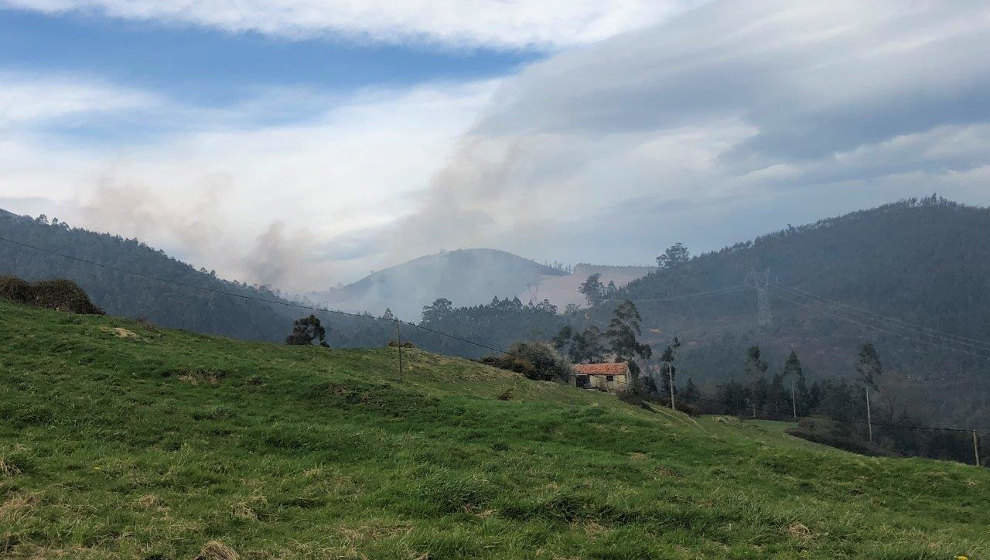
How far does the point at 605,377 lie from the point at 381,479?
331ft

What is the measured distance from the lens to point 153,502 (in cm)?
1115

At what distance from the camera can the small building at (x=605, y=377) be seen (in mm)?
109438

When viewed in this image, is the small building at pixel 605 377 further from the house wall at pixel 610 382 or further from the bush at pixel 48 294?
the bush at pixel 48 294

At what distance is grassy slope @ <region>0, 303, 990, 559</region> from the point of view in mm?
9984

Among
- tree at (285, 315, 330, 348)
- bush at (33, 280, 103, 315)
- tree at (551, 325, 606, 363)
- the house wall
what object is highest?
bush at (33, 280, 103, 315)

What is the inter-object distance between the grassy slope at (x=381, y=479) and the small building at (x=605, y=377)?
81.9m

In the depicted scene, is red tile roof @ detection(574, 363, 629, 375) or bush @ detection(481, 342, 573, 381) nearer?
bush @ detection(481, 342, 573, 381)

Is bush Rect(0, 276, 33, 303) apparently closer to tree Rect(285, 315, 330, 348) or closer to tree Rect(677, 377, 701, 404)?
tree Rect(285, 315, 330, 348)

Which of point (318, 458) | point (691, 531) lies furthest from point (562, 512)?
point (318, 458)

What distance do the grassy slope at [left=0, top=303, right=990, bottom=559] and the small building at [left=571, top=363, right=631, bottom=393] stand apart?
3225 inches

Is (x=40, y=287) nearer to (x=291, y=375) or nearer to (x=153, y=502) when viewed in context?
(x=291, y=375)

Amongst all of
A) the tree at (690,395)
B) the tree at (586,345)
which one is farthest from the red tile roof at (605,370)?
the tree at (586,345)

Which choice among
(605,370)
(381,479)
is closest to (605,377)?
(605,370)

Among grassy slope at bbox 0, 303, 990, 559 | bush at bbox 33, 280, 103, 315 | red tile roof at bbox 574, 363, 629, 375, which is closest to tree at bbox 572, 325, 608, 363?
red tile roof at bbox 574, 363, 629, 375
